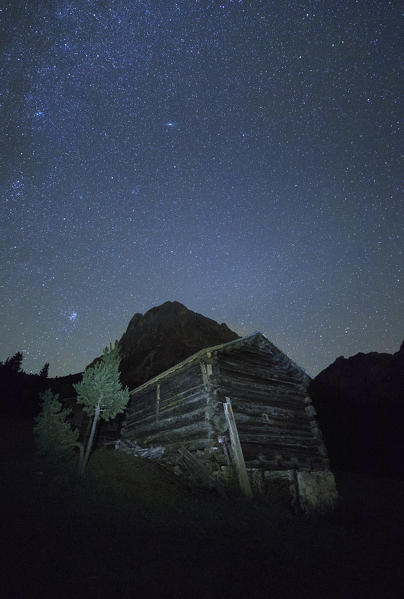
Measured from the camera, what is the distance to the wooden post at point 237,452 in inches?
353

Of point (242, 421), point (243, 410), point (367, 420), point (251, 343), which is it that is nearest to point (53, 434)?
point (242, 421)

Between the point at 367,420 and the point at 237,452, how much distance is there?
99.5ft

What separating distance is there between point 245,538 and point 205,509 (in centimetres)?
184

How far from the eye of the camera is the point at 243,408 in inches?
450

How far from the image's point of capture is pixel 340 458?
1121 inches

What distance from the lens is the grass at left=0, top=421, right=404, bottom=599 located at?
406 cm

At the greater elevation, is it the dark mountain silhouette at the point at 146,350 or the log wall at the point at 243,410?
the dark mountain silhouette at the point at 146,350

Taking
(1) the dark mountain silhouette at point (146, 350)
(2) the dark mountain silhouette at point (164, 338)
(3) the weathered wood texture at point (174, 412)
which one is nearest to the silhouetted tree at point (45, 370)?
(1) the dark mountain silhouette at point (146, 350)

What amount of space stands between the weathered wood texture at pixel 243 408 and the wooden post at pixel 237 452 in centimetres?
20

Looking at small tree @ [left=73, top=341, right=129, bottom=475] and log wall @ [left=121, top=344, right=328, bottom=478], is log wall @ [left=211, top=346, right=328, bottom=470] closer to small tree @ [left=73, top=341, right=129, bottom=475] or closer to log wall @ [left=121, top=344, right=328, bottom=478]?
log wall @ [left=121, top=344, right=328, bottom=478]

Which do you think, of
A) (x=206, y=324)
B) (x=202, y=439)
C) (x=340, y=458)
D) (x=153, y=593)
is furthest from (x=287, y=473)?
(x=206, y=324)

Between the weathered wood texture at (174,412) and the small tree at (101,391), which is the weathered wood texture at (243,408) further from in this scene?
the small tree at (101,391)

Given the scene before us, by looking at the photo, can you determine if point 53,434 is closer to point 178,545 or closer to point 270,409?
point 178,545

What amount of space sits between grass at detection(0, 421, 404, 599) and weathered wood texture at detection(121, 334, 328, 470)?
2.00 metres
